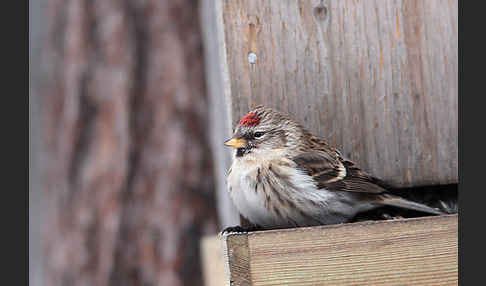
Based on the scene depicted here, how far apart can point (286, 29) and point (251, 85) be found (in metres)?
0.25

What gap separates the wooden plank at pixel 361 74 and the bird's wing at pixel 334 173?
194 millimetres

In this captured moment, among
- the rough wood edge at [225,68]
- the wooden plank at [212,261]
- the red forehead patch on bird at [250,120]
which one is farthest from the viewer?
the wooden plank at [212,261]

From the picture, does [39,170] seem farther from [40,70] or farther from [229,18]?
[229,18]

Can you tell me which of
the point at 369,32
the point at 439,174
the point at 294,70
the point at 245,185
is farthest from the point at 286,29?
the point at 439,174

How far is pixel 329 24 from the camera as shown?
7.79ft

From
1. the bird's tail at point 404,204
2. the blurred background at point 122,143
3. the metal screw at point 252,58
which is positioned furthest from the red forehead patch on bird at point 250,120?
the blurred background at point 122,143

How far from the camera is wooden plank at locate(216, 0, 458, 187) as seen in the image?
2.33 metres

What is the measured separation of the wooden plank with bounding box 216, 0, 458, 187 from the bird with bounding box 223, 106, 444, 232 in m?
0.11

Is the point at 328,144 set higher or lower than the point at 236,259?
higher

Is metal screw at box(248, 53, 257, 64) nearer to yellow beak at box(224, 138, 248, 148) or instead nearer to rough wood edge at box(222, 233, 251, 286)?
yellow beak at box(224, 138, 248, 148)

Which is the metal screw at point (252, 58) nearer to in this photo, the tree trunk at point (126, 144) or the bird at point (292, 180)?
the bird at point (292, 180)

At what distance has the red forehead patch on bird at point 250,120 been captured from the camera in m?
2.19

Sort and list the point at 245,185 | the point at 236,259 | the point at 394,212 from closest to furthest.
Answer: the point at 236,259
the point at 245,185
the point at 394,212

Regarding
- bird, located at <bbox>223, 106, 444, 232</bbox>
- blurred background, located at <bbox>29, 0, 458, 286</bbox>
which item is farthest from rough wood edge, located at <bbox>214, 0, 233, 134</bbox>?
blurred background, located at <bbox>29, 0, 458, 286</bbox>
